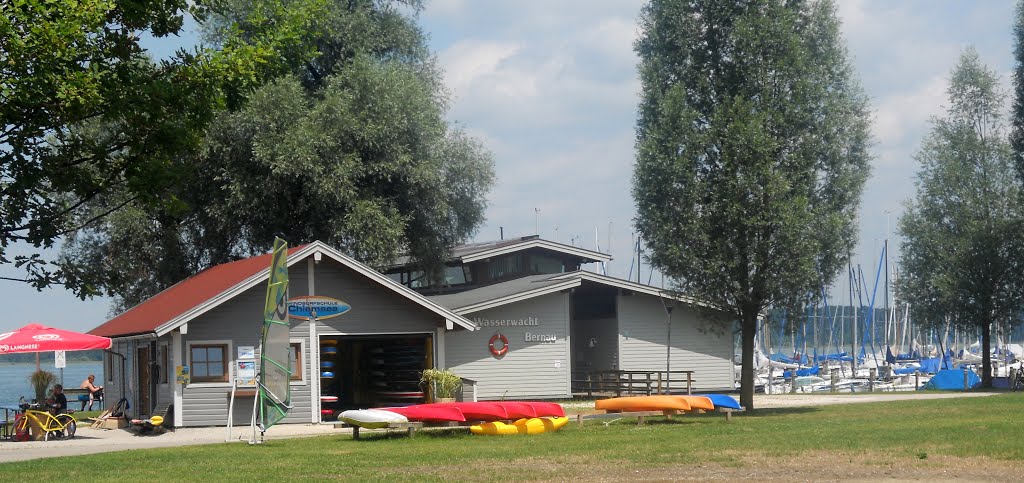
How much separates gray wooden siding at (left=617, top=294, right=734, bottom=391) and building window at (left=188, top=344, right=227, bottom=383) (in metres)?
14.5

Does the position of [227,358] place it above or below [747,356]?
above

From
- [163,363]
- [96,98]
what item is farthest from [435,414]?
[96,98]

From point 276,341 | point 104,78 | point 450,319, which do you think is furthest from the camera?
point 450,319

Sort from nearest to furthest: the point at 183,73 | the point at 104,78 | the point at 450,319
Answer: the point at 104,78, the point at 183,73, the point at 450,319

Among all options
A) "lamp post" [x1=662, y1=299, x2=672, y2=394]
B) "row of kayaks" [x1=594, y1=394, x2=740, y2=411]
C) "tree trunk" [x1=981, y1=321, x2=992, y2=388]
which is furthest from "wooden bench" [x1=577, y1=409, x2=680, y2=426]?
"tree trunk" [x1=981, y1=321, x2=992, y2=388]

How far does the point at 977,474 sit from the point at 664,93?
17.3 metres

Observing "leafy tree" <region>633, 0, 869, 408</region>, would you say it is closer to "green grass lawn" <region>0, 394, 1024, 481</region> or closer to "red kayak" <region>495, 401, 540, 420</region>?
"green grass lawn" <region>0, 394, 1024, 481</region>

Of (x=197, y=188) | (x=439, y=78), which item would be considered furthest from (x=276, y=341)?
(x=439, y=78)

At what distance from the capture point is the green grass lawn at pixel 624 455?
1466 centimetres

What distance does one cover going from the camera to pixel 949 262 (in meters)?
43.6

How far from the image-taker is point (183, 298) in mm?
30609

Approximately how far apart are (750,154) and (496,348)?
11804mm

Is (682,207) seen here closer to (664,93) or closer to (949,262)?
(664,93)

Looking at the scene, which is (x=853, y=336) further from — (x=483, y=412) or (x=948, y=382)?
(x=483, y=412)
